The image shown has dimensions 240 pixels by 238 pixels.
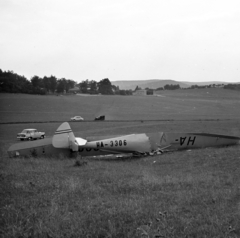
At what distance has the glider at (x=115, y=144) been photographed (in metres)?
17.6

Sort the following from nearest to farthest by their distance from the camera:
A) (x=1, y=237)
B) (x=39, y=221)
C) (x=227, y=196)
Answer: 1. (x=1, y=237)
2. (x=39, y=221)
3. (x=227, y=196)

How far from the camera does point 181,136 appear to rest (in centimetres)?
1970

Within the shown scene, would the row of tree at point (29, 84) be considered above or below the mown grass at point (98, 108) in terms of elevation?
above

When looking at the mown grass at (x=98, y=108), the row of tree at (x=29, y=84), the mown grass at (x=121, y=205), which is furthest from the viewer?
the row of tree at (x=29, y=84)

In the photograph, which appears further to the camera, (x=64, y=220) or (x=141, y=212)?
(x=141, y=212)

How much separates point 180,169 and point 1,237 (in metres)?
9.29

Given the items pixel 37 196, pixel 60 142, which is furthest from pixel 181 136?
pixel 37 196

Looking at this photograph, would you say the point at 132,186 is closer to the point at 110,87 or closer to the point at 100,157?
the point at 100,157

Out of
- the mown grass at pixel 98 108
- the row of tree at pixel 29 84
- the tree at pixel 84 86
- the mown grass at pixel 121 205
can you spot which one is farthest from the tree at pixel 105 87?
the mown grass at pixel 121 205

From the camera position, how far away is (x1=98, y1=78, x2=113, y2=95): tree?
12771 cm

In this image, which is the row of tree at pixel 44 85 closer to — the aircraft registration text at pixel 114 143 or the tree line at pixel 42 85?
the tree line at pixel 42 85

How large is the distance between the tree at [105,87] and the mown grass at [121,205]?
381ft

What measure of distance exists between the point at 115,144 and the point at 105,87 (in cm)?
11263

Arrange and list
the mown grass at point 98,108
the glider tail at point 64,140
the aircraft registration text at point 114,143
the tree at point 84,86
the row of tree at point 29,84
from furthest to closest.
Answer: the tree at point 84,86
the row of tree at point 29,84
the mown grass at point 98,108
the aircraft registration text at point 114,143
the glider tail at point 64,140
